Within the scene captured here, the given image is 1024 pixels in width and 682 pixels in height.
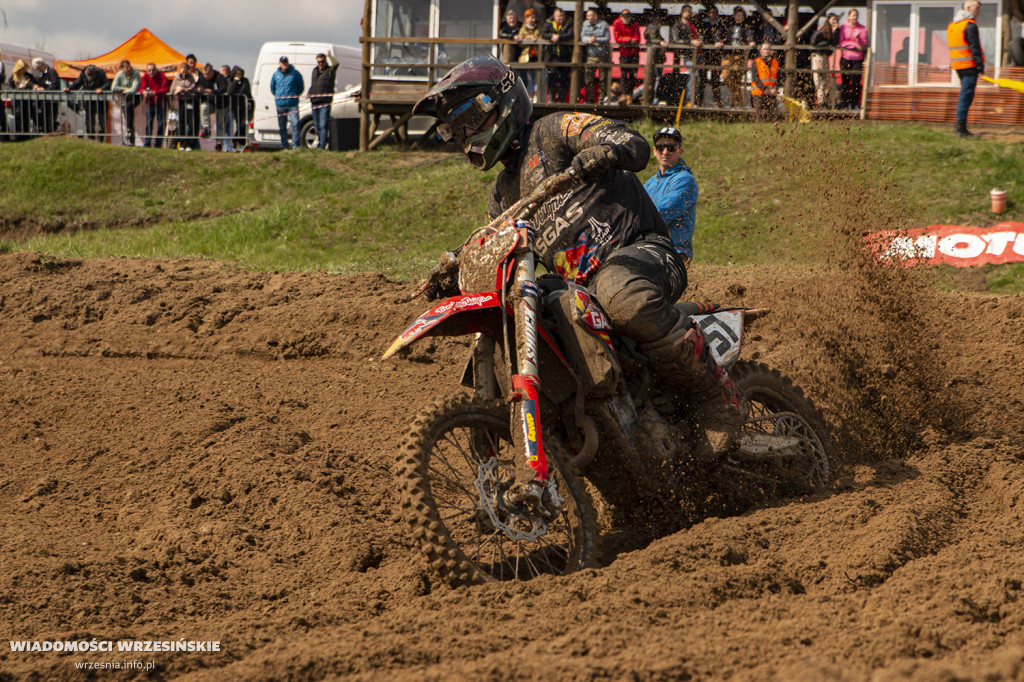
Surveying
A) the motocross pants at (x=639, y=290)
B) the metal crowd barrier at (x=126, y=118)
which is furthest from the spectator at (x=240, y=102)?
the motocross pants at (x=639, y=290)

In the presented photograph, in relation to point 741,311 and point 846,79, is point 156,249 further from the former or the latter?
point 846,79

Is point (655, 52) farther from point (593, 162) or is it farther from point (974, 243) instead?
point (593, 162)

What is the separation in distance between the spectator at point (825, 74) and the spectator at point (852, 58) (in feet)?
0.64

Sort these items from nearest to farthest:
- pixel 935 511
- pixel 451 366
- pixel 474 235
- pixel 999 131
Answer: pixel 474 235 < pixel 935 511 < pixel 451 366 < pixel 999 131

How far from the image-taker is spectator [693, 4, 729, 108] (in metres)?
16.3

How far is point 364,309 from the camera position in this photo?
8.70m

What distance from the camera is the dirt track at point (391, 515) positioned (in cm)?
306

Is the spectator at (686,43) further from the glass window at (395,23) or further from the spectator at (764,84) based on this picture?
the glass window at (395,23)

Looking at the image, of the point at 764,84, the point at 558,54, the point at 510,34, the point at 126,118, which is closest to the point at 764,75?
the point at 764,84

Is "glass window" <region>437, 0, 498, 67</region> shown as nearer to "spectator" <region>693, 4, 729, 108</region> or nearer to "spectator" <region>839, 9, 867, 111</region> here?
"spectator" <region>693, 4, 729, 108</region>

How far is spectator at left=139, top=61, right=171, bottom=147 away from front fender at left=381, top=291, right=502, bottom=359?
55.1 feet

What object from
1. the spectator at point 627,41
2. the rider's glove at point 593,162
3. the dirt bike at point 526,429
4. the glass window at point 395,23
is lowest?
the dirt bike at point 526,429

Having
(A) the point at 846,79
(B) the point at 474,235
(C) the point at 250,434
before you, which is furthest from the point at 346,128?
(B) the point at 474,235

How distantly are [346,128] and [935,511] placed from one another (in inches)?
625
